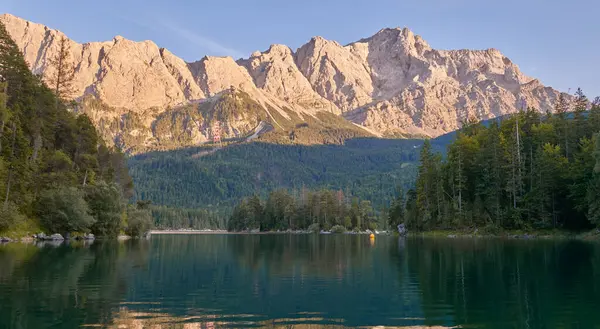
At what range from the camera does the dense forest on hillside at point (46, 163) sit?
238 ft

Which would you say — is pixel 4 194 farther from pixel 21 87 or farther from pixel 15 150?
pixel 21 87

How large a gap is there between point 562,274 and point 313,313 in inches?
801

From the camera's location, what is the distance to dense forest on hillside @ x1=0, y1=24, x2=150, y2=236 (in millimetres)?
72500

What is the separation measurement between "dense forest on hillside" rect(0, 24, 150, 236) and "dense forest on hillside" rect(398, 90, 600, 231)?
2641 inches

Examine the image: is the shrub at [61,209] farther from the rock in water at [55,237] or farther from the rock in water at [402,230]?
the rock in water at [402,230]

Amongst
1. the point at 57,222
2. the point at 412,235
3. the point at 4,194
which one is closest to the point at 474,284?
the point at 4,194

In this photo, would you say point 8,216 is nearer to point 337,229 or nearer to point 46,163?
point 46,163

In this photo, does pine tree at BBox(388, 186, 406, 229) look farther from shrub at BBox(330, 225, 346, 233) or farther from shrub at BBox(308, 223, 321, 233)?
shrub at BBox(308, 223, 321, 233)

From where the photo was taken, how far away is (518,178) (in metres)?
93.9

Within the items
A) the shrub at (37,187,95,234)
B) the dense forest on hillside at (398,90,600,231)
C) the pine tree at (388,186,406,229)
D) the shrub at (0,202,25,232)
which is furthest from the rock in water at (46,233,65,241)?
the pine tree at (388,186,406,229)

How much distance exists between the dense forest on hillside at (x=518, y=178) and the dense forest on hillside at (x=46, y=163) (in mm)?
67071

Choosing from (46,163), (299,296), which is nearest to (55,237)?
(46,163)

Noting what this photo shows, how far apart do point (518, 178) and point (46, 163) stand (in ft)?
283

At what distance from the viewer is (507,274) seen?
106 ft
